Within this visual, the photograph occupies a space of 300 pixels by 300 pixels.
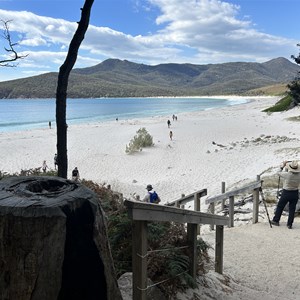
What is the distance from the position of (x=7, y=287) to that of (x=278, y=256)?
541cm

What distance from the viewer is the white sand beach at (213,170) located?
5.78 meters

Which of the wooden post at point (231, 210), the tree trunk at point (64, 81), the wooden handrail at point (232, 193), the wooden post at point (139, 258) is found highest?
the tree trunk at point (64, 81)

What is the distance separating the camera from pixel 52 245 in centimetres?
228

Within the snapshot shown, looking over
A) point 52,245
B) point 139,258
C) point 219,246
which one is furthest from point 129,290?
point 219,246

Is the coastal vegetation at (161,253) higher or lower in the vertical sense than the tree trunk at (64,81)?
lower

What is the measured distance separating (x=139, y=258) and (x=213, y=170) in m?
15.9

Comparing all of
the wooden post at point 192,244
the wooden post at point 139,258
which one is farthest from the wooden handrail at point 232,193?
the wooden post at point 139,258

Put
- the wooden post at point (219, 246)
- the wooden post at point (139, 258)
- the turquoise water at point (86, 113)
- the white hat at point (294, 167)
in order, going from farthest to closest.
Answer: the turquoise water at point (86, 113), the white hat at point (294, 167), the wooden post at point (219, 246), the wooden post at point (139, 258)

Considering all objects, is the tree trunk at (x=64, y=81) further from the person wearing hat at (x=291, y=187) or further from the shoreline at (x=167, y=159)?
the shoreline at (x=167, y=159)

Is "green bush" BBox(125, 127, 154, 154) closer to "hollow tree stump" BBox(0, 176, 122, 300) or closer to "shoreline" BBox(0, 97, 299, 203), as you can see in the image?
"shoreline" BBox(0, 97, 299, 203)

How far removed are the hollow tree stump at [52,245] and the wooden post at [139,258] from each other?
2.23 feet

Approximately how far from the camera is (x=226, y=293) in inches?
185

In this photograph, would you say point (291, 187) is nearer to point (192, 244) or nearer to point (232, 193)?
point (232, 193)

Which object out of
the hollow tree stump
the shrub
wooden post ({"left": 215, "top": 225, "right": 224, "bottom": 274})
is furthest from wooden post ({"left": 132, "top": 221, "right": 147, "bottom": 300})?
wooden post ({"left": 215, "top": 225, "right": 224, "bottom": 274})
